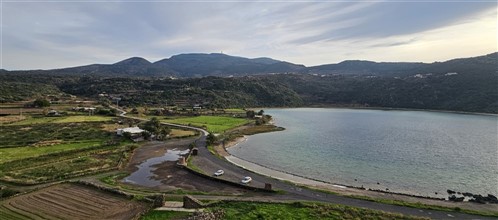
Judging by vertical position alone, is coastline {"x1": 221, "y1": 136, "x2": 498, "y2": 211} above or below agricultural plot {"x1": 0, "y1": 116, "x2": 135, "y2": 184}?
below

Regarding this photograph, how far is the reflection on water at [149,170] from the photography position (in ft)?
133

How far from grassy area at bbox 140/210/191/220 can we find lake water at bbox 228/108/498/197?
74.6 ft

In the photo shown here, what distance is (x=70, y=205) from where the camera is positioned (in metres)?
31.5

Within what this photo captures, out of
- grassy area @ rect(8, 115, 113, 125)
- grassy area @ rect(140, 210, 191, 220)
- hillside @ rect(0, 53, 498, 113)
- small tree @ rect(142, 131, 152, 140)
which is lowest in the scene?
grassy area @ rect(140, 210, 191, 220)

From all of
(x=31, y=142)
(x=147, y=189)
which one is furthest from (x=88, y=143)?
(x=147, y=189)

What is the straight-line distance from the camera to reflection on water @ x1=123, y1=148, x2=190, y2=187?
40688 millimetres

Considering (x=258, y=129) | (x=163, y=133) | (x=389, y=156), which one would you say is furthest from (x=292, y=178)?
(x=258, y=129)

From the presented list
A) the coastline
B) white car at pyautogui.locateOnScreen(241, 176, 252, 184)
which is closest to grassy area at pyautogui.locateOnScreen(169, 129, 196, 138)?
the coastline

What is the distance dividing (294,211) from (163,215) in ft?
36.0

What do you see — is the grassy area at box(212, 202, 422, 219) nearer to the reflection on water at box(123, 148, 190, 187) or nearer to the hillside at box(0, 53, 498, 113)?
A: the reflection on water at box(123, 148, 190, 187)

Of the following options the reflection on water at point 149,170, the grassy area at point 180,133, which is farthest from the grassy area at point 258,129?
the reflection on water at point 149,170

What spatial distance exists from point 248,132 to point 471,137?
5081 cm

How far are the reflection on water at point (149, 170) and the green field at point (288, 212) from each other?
12357mm

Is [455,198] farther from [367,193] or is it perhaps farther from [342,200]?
[342,200]
